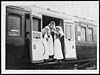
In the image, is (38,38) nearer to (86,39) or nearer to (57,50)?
(57,50)

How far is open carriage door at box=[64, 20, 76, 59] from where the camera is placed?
2.45m

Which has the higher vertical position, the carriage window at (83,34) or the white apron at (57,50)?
the carriage window at (83,34)

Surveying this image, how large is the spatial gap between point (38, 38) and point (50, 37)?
0.51 feet

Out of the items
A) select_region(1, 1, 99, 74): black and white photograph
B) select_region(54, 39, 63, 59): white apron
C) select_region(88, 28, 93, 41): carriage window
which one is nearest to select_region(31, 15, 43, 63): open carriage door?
A: select_region(1, 1, 99, 74): black and white photograph

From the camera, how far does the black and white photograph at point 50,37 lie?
2.33 m

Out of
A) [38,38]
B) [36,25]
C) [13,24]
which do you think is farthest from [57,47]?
[13,24]

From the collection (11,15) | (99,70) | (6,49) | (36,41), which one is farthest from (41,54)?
(99,70)

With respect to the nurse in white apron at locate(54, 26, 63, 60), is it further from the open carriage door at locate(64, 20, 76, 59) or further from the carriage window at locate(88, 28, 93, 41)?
the carriage window at locate(88, 28, 93, 41)

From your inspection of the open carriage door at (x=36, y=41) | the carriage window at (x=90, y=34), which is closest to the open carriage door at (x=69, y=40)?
the carriage window at (x=90, y=34)

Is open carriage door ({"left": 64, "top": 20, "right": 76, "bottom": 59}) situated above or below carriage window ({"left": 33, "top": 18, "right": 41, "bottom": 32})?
below

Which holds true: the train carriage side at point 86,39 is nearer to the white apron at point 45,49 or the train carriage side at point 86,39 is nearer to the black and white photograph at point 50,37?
the black and white photograph at point 50,37

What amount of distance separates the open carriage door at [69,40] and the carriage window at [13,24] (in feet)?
1.97

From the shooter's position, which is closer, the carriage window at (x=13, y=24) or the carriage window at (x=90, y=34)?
the carriage window at (x=13, y=24)

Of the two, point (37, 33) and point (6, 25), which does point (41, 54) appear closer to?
point (37, 33)
